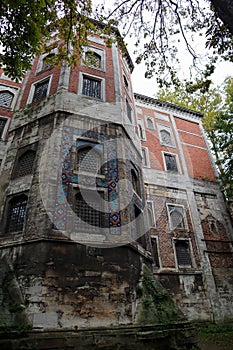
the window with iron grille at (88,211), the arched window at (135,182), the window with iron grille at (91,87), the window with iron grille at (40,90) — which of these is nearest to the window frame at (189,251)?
the arched window at (135,182)

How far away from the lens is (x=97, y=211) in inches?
337

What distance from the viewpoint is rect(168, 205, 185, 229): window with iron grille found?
1461cm

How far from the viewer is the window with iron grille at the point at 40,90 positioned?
40.9 ft

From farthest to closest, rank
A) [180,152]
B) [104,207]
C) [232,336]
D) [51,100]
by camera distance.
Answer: [180,152]
[51,100]
[232,336]
[104,207]

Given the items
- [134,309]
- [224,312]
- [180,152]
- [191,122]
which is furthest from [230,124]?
[134,309]

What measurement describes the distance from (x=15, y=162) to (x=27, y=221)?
330 cm

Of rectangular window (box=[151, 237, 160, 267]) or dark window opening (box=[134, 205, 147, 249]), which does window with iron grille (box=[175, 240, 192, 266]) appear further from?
dark window opening (box=[134, 205, 147, 249])

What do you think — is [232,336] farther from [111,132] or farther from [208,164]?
[208,164]

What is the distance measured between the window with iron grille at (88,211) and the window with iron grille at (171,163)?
9277mm

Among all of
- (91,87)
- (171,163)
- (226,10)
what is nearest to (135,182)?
(91,87)

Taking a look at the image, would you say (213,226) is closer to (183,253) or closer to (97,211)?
(183,253)

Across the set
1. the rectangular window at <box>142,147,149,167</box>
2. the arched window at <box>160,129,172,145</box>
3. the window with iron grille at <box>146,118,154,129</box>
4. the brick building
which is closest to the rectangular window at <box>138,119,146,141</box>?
the brick building

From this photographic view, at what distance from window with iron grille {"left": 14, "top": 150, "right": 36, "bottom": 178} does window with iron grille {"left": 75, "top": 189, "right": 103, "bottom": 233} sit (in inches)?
99.6

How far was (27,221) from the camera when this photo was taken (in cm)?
792
